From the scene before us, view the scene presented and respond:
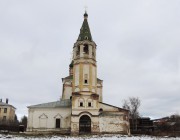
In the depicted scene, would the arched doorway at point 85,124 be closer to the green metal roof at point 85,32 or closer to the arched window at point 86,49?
the arched window at point 86,49

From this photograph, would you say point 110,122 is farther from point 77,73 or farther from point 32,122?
point 32,122

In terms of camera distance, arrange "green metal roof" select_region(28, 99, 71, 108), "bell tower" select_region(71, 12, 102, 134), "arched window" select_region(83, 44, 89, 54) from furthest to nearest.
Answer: "arched window" select_region(83, 44, 89, 54), "green metal roof" select_region(28, 99, 71, 108), "bell tower" select_region(71, 12, 102, 134)

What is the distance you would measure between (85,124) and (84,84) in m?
6.11

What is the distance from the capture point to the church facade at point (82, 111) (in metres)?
36.8

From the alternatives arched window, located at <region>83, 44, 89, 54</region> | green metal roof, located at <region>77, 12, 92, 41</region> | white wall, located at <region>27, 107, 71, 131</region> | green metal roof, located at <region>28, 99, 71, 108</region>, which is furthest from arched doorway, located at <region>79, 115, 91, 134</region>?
green metal roof, located at <region>77, 12, 92, 41</region>

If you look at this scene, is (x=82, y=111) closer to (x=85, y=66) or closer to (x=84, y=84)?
(x=84, y=84)

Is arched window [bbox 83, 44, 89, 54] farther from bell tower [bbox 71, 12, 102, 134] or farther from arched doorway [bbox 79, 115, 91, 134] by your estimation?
arched doorway [bbox 79, 115, 91, 134]

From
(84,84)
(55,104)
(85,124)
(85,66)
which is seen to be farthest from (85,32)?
(85,124)

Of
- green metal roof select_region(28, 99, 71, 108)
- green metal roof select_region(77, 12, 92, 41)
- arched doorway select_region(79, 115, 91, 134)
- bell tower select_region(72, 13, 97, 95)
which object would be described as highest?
green metal roof select_region(77, 12, 92, 41)

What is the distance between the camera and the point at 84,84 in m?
38.4

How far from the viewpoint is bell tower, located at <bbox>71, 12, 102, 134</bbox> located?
36.7m

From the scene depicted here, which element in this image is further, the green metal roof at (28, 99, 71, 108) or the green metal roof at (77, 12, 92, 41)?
the green metal roof at (77, 12, 92, 41)

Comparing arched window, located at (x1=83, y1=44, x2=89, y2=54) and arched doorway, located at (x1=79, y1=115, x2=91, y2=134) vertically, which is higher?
arched window, located at (x1=83, y1=44, x2=89, y2=54)

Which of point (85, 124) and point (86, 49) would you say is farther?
point (86, 49)
